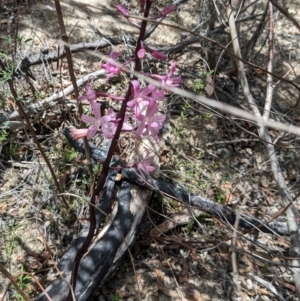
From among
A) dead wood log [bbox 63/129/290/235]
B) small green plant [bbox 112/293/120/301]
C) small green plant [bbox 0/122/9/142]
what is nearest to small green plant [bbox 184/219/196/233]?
dead wood log [bbox 63/129/290/235]

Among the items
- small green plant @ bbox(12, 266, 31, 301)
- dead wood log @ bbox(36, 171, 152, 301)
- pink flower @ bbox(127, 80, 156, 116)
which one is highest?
pink flower @ bbox(127, 80, 156, 116)

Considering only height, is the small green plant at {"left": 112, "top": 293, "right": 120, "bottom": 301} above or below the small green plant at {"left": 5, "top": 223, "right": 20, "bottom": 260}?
below

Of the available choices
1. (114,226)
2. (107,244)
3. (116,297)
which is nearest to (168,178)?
(114,226)

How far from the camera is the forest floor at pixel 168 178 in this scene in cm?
281

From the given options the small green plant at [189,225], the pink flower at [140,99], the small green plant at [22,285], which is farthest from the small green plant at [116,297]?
the pink flower at [140,99]

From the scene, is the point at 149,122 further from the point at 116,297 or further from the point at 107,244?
the point at 116,297

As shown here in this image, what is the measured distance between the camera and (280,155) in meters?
3.79

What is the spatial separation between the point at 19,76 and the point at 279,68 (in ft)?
8.79

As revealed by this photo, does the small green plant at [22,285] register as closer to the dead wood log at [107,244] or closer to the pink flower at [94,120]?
the dead wood log at [107,244]

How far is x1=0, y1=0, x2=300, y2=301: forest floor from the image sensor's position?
281 cm

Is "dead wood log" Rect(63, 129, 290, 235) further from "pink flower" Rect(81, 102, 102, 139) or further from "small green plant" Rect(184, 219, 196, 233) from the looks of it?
"pink flower" Rect(81, 102, 102, 139)

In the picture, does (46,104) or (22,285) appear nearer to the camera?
(22,285)

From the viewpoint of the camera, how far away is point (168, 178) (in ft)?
10.8

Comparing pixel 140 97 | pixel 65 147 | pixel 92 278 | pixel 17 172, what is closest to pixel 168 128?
pixel 65 147
